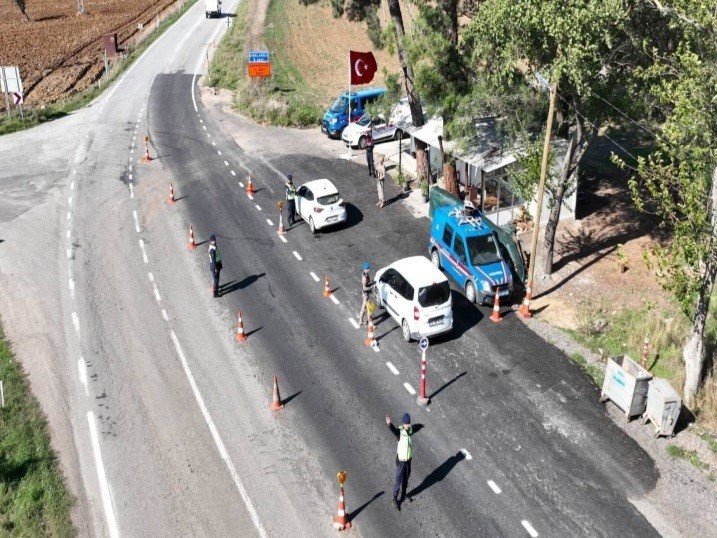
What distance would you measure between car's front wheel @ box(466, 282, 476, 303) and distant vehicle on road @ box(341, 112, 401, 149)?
14921 mm

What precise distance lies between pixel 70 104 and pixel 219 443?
37.1m

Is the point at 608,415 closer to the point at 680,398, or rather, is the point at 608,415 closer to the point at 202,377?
the point at 680,398

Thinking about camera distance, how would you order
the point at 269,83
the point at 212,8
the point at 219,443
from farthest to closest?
the point at 212,8 → the point at 269,83 → the point at 219,443

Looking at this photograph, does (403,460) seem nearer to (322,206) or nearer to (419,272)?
(419,272)

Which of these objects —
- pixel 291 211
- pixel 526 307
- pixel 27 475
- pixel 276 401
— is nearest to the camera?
pixel 27 475

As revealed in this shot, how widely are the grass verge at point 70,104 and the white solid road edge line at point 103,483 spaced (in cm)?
2973

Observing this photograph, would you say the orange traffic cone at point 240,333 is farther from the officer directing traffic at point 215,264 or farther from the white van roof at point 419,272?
the white van roof at point 419,272

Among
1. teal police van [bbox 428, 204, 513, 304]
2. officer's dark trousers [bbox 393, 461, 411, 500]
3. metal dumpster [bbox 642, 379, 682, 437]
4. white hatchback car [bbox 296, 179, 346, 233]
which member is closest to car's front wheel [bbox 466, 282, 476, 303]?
teal police van [bbox 428, 204, 513, 304]

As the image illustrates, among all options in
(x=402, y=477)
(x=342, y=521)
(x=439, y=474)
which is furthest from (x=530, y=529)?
(x=342, y=521)

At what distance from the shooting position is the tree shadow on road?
15.2 metres

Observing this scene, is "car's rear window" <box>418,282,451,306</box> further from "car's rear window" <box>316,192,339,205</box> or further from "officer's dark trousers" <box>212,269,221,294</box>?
"car's rear window" <box>316,192,339,205</box>

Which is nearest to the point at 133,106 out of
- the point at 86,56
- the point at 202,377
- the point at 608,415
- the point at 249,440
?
the point at 86,56

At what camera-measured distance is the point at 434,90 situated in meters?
26.7

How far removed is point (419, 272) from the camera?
66.8 ft
